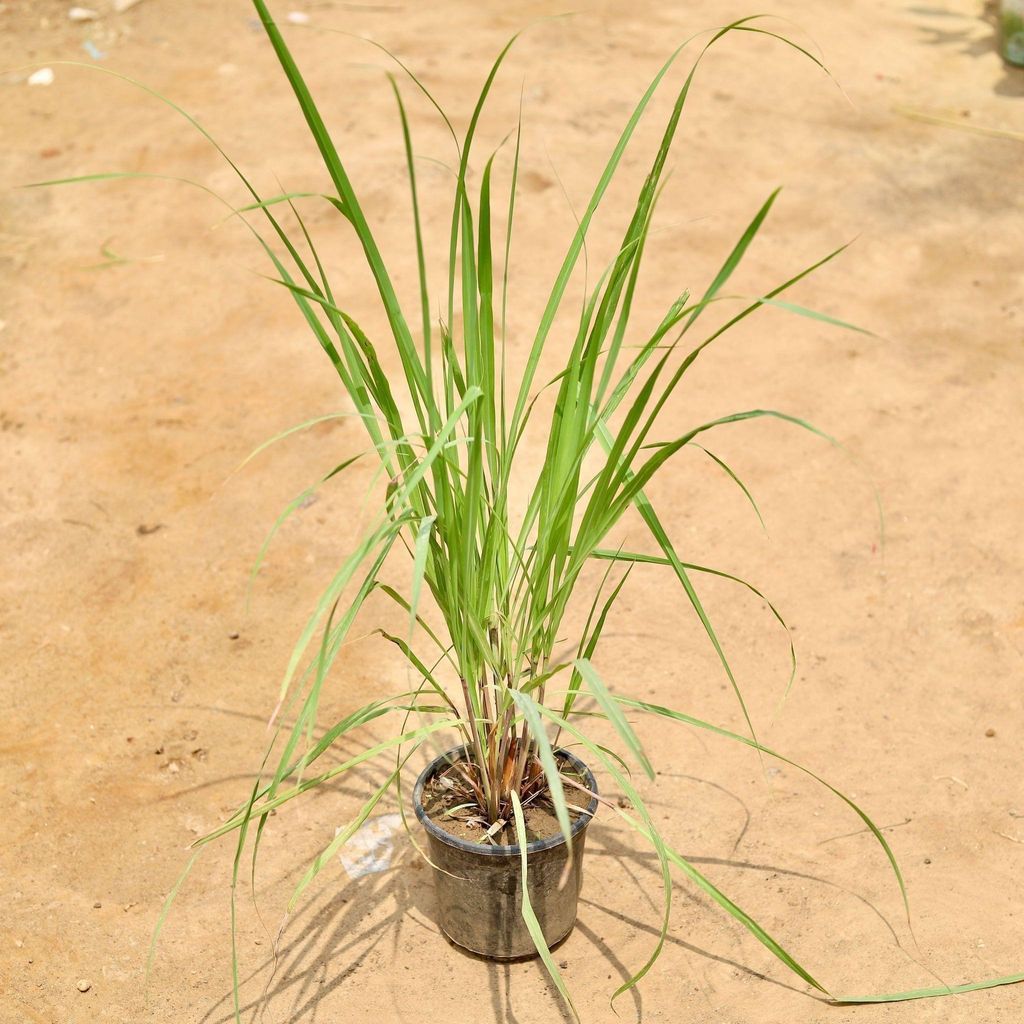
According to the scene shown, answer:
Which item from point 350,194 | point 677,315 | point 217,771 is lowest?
point 217,771

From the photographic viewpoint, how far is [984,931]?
79.0 inches

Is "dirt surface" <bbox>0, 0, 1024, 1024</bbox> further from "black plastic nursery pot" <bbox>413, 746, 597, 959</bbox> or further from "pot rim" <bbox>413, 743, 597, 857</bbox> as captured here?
"pot rim" <bbox>413, 743, 597, 857</bbox>

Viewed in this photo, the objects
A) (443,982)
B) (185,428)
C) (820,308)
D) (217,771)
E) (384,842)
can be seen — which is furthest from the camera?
(820,308)

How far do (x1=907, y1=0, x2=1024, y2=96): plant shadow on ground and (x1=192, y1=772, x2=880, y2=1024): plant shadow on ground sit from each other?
3.83 meters

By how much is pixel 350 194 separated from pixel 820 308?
240 cm

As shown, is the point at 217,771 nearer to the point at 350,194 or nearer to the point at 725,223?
the point at 350,194

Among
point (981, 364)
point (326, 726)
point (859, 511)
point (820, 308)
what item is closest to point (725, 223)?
point (820, 308)

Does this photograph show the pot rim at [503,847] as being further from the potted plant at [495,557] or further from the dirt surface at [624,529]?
the dirt surface at [624,529]

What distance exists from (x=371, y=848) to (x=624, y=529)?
1.08 metres

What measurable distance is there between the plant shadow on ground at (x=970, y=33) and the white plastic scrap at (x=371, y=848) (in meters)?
3.91

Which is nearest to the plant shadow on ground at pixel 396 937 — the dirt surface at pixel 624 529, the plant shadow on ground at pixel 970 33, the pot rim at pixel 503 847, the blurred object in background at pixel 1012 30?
the dirt surface at pixel 624 529

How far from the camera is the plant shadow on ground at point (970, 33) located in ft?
16.3

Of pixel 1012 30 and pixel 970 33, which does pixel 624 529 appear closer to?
pixel 1012 30

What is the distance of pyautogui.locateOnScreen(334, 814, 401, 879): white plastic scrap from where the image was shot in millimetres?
2199
